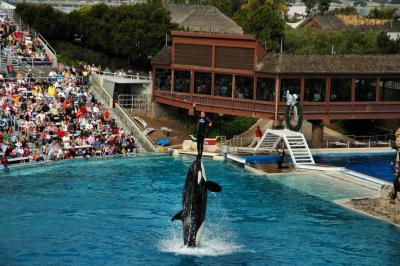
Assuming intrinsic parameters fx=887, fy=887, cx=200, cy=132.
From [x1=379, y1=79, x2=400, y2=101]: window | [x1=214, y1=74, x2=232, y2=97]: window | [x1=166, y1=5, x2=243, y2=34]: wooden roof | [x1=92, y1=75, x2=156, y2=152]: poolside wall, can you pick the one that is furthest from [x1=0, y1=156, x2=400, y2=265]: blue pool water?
[x1=166, y1=5, x2=243, y2=34]: wooden roof

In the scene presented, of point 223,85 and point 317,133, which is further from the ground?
point 223,85

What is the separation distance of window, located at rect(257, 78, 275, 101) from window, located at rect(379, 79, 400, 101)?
6.72 metres

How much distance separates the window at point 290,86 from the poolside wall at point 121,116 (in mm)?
8006

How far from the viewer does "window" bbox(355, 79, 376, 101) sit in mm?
52250

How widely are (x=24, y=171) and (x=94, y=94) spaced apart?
14.3 m

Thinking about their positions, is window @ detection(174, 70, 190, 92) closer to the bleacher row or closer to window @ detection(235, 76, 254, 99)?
window @ detection(235, 76, 254, 99)

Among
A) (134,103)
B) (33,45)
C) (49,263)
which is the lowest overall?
(49,263)

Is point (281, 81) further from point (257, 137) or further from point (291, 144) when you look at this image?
point (291, 144)

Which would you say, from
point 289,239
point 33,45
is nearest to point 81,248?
point 289,239

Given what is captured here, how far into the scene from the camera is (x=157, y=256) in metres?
29.4

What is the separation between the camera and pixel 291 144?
46.9m

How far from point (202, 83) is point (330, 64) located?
8.05 metres

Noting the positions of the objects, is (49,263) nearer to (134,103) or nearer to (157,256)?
(157,256)

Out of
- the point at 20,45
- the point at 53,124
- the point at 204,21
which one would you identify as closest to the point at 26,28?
the point at 20,45
